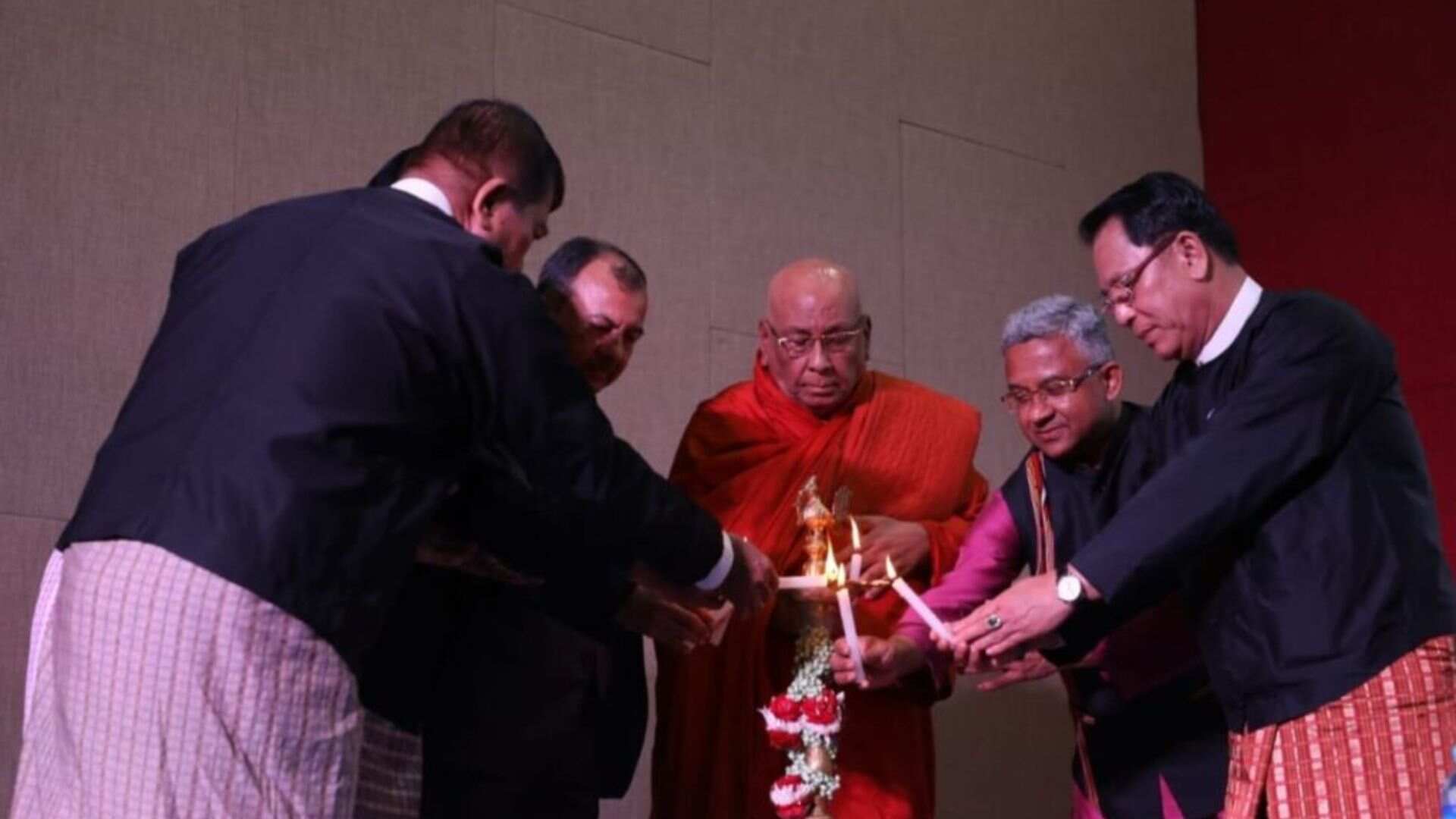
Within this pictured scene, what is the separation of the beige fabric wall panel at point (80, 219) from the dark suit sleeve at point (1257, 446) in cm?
194

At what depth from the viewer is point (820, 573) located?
2.74 metres

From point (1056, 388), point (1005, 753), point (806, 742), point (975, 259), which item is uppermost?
point (975, 259)

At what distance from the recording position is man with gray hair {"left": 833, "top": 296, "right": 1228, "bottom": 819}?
9.34 ft

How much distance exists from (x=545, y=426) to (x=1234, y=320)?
41.6 inches

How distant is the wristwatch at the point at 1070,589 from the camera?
2.43 meters

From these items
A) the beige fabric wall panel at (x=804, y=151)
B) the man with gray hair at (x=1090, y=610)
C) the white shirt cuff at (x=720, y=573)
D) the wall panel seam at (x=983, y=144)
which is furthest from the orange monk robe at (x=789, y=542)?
the wall panel seam at (x=983, y=144)

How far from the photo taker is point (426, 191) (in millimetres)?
2277

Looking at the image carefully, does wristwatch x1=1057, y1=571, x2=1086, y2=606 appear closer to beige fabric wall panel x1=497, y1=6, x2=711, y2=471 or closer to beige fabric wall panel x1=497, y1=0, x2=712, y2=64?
beige fabric wall panel x1=497, y1=6, x2=711, y2=471

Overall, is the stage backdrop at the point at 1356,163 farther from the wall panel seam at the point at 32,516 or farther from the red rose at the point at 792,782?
the wall panel seam at the point at 32,516

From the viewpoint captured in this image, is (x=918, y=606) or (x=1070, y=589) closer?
(x=1070, y=589)

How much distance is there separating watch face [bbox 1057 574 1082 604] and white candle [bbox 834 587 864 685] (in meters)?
0.38

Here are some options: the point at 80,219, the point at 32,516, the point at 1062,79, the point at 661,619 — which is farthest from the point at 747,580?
the point at 1062,79

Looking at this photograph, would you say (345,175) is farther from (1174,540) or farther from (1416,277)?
(1416,277)

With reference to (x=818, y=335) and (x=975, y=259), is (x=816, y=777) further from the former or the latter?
(x=975, y=259)
